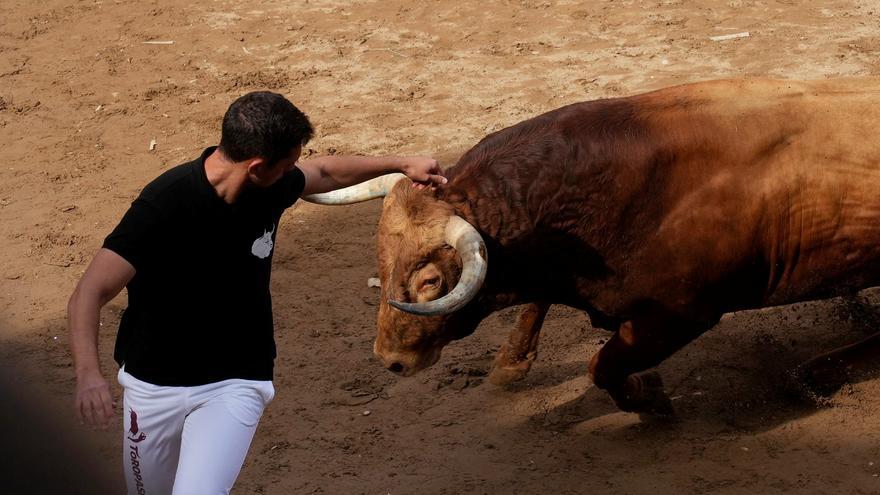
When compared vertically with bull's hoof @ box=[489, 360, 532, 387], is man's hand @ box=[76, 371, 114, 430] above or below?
above

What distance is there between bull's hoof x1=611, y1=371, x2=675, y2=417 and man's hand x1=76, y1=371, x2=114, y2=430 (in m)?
2.97

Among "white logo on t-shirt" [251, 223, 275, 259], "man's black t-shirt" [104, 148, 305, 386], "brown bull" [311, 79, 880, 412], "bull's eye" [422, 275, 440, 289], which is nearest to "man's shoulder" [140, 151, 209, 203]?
"man's black t-shirt" [104, 148, 305, 386]

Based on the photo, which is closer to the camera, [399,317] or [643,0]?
[399,317]

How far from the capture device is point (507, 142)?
557 cm

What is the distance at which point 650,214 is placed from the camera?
541 cm

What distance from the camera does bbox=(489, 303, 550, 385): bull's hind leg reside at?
6277 millimetres

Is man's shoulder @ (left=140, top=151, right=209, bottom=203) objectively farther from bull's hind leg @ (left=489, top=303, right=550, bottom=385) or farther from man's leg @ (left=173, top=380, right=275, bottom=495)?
bull's hind leg @ (left=489, top=303, right=550, bottom=385)

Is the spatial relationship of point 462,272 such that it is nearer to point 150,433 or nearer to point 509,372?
point 509,372

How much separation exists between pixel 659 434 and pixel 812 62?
491 centimetres

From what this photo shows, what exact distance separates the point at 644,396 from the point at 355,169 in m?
2.12

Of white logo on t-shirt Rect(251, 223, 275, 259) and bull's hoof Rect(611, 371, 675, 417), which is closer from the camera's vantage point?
white logo on t-shirt Rect(251, 223, 275, 259)

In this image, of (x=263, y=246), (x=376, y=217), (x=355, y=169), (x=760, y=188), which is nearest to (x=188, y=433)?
(x=263, y=246)

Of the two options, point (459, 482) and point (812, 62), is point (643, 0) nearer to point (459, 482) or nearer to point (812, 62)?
point (812, 62)

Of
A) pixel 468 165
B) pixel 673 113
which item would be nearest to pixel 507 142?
pixel 468 165
